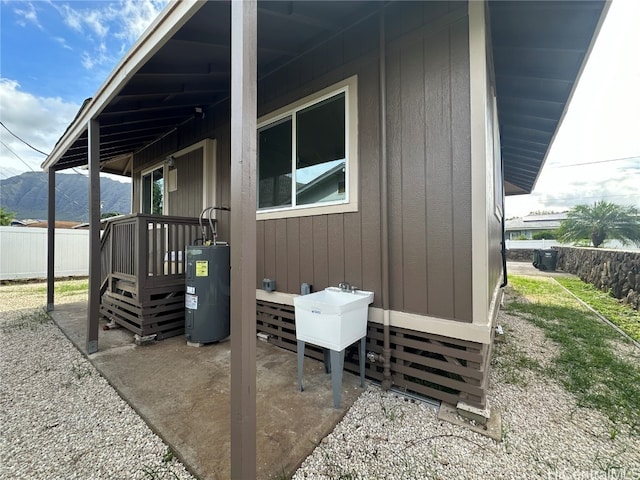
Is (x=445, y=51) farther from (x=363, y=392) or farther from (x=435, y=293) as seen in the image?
(x=363, y=392)

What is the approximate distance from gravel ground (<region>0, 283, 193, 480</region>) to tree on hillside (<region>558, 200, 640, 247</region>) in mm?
18252

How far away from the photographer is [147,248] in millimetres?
3430

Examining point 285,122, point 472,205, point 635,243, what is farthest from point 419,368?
point 635,243

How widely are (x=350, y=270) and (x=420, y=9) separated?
232 cm

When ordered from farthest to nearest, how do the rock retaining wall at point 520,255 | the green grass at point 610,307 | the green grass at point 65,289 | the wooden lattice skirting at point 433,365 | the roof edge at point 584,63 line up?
the rock retaining wall at point 520,255, the green grass at point 65,289, the green grass at point 610,307, the roof edge at point 584,63, the wooden lattice skirting at point 433,365

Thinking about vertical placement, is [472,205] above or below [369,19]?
below

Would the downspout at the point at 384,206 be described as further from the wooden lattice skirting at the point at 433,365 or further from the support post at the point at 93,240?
the support post at the point at 93,240

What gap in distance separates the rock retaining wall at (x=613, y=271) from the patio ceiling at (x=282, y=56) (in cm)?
386

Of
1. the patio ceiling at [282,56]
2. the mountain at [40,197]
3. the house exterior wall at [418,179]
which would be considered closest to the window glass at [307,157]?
the house exterior wall at [418,179]

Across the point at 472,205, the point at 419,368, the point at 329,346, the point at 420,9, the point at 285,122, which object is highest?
the point at 420,9

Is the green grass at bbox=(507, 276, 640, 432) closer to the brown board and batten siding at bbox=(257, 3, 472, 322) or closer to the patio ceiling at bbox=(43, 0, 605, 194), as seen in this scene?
the brown board and batten siding at bbox=(257, 3, 472, 322)

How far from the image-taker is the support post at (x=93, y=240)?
3031 millimetres

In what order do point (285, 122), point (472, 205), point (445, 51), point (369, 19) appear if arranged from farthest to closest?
point (285, 122)
point (369, 19)
point (445, 51)
point (472, 205)

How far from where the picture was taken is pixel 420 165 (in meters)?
2.28
